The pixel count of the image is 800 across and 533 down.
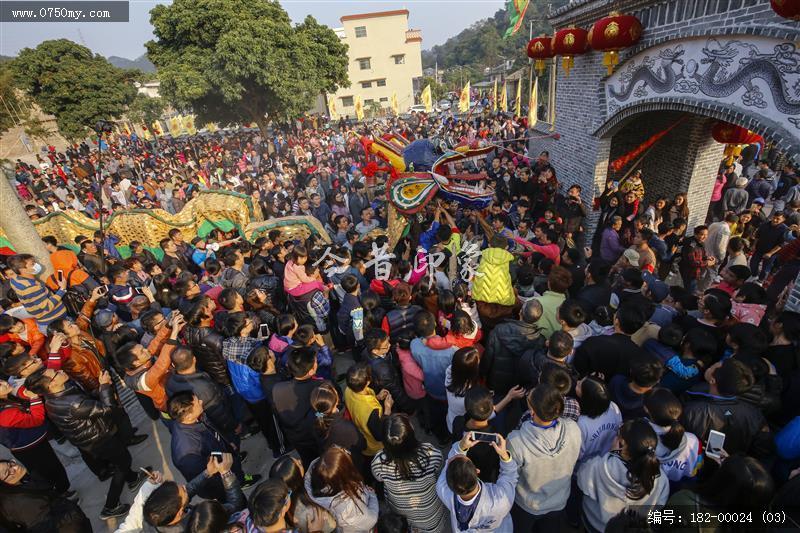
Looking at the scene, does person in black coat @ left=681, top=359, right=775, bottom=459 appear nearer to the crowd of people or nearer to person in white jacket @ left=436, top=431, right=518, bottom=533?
the crowd of people

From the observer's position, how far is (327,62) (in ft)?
74.5

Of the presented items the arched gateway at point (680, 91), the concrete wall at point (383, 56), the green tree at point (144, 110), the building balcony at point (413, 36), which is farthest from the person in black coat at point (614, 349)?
the building balcony at point (413, 36)

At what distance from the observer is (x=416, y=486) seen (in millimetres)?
2416

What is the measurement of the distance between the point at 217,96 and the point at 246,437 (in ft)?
76.5

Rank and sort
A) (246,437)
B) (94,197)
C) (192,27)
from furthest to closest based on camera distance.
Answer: (192,27)
(94,197)
(246,437)

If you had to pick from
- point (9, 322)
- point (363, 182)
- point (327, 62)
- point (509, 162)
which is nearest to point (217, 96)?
point (327, 62)

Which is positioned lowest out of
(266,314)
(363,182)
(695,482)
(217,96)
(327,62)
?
(695,482)

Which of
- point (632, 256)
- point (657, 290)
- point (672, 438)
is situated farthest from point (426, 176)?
point (672, 438)

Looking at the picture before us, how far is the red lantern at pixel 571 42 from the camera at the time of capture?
6703mm

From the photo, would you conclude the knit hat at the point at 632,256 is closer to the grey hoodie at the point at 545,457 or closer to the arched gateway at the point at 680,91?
the arched gateway at the point at 680,91

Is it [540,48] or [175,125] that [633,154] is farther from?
[175,125]

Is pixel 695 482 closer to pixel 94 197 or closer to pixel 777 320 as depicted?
pixel 777 320

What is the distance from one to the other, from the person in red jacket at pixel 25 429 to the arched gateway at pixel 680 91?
7755 mm

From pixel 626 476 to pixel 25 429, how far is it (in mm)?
4815
